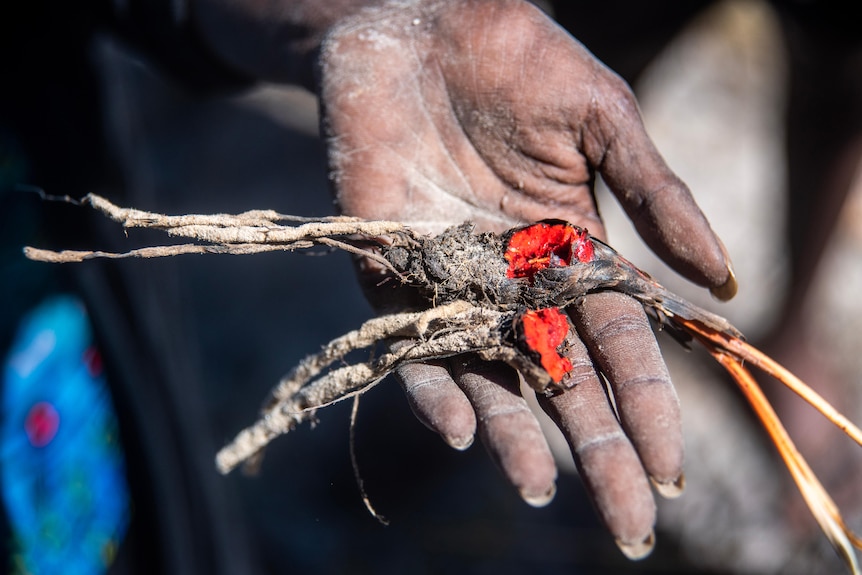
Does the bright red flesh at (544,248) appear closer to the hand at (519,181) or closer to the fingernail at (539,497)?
the hand at (519,181)

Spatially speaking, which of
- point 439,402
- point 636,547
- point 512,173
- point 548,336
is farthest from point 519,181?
point 636,547

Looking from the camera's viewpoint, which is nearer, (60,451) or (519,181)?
(519,181)

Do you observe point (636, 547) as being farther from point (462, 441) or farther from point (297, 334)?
point (297, 334)

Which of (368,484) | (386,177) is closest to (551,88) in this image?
(386,177)

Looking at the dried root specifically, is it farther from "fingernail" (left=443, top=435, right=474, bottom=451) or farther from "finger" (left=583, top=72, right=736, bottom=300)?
"fingernail" (left=443, top=435, right=474, bottom=451)

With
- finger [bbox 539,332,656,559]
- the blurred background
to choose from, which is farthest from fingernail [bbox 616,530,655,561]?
the blurred background

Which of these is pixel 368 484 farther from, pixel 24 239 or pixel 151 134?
pixel 151 134
